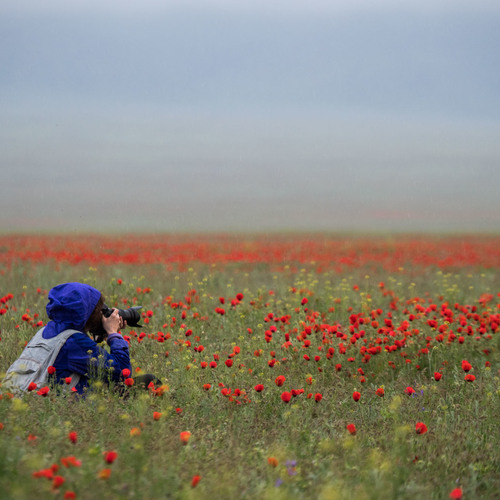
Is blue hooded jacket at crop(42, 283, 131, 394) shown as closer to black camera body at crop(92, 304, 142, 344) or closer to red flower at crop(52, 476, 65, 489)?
black camera body at crop(92, 304, 142, 344)

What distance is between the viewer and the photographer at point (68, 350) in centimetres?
379

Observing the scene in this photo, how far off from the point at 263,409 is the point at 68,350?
4.88 feet

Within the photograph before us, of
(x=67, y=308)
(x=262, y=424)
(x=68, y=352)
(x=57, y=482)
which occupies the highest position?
(x=67, y=308)

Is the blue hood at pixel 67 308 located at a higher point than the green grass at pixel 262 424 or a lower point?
higher

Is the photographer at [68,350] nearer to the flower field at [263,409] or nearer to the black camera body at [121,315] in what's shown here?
the flower field at [263,409]

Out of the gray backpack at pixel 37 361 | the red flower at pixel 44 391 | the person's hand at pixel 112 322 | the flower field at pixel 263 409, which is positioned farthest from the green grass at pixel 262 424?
the person's hand at pixel 112 322

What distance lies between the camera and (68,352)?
3.89 meters

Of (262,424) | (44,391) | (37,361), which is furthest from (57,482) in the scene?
(262,424)

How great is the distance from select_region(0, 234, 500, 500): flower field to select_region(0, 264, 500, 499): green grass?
0.01m

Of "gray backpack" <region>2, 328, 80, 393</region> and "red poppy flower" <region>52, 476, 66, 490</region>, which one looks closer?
"red poppy flower" <region>52, 476, 66, 490</region>

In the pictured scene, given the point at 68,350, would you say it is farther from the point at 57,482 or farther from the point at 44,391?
the point at 57,482

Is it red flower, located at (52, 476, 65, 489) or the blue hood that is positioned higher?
the blue hood

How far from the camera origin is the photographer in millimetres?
3794

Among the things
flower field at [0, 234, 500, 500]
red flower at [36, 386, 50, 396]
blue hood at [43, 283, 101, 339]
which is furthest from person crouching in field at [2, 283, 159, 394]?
red flower at [36, 386, 50, 396]
